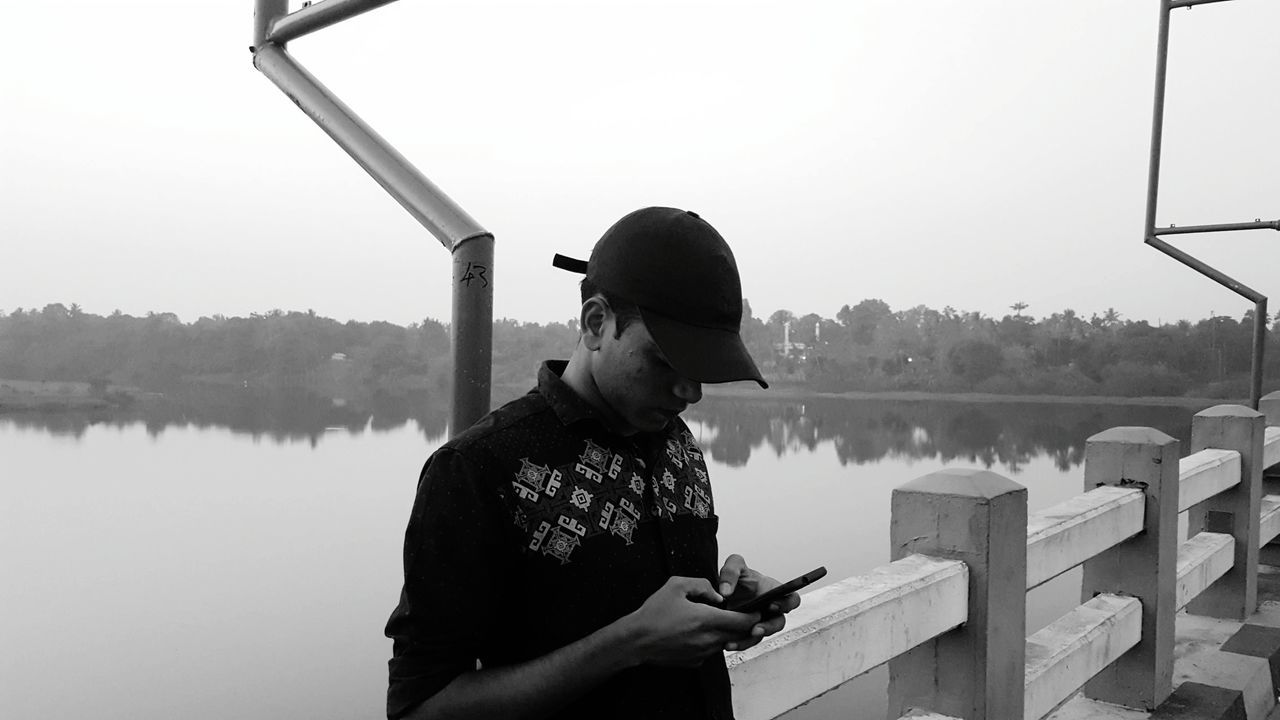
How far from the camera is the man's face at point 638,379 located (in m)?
0.96

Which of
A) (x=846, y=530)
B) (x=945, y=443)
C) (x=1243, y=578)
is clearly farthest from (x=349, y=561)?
(x=1243, y=578)

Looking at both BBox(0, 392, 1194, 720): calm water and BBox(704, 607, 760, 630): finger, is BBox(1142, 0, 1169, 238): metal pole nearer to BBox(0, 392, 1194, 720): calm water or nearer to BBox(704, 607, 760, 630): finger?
BBox(704, 607, 760, 630): finger

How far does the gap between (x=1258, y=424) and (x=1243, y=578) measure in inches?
28.1

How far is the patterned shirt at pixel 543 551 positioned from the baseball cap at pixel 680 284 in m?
0.15

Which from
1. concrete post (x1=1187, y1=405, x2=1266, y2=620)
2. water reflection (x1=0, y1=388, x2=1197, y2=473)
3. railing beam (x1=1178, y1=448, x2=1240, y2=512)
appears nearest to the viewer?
railing beam (x1=1178, y1=448, x2=1240, y2=512)

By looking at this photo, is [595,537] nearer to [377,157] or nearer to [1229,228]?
[377,157]

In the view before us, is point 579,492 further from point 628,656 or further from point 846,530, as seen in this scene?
point 846,530

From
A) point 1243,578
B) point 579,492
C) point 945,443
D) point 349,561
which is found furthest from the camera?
point 945,443

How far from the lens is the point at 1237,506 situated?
395 centimetres

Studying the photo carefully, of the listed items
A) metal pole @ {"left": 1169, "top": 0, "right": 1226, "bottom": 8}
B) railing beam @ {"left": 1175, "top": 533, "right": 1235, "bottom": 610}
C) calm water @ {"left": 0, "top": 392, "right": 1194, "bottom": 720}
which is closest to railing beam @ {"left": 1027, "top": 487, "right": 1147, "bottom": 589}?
railing beam @ {"left": 1175, "top": 533, "right": 1235, "bottom": 610}

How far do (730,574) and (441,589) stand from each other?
34 cm

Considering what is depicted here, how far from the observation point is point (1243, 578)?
155 inches

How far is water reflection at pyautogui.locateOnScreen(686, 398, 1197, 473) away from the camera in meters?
38.8

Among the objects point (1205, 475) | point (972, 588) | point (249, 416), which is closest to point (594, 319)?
point (972, 588)
